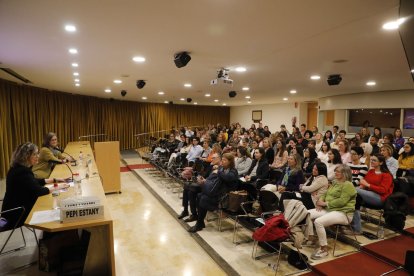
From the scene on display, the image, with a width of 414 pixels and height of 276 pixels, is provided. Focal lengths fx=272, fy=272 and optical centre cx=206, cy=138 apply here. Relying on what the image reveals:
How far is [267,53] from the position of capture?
410cm

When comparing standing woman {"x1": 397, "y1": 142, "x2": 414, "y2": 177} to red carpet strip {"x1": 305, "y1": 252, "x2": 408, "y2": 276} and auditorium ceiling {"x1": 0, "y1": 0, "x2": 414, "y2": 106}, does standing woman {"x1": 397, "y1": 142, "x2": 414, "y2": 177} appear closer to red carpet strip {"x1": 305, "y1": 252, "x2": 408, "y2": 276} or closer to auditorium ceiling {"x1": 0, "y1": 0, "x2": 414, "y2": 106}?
auditorium ceiling {"x1": 0, "y1": 0, "x2": 414, "y2": 106}

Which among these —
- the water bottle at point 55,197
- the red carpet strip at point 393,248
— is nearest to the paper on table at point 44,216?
the water bottle at point 55,197

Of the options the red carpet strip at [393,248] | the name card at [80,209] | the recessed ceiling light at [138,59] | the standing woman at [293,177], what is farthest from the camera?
the recessed ceiling light at [138,59]

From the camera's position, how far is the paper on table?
93.1 inches

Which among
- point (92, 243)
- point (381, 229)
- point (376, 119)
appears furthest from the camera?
point (376, 119)

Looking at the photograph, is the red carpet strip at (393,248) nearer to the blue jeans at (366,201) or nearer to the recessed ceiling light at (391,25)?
the blue jeans at (366,201)

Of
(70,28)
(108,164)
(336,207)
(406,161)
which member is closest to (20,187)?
(70,28)

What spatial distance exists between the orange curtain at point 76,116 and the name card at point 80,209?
639 centimetres

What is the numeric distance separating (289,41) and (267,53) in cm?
66

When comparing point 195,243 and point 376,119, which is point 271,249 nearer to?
point 195,243

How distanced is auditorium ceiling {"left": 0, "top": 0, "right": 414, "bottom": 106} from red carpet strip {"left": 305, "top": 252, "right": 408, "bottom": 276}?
8.85 ft

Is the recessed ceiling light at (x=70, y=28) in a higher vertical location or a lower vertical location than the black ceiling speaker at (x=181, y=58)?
higher

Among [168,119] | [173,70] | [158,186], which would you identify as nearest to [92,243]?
[173,70]

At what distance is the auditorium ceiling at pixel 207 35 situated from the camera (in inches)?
95.3
